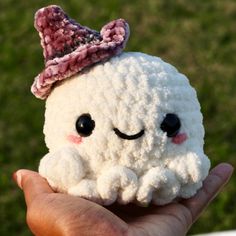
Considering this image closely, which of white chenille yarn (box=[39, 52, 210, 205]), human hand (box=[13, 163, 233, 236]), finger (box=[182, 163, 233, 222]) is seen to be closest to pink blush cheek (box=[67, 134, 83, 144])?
white chenille yarn (box=[39, 52, 210, 205])

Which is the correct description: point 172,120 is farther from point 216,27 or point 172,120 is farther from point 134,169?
point 216,27

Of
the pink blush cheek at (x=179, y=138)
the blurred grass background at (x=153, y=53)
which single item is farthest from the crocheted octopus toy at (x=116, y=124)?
the blurred grass background at (x=153, y=53)

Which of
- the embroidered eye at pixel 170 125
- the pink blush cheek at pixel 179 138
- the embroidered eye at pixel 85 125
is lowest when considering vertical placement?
the pink blush cheek at pixel 179 138

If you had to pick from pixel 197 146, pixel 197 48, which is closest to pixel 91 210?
pixel 197 146

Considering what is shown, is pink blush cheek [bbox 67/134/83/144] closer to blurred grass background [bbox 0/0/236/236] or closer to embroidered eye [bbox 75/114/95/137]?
embroidered eye [bbox 75/114/95/137]

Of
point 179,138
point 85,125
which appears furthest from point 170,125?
point 85,125

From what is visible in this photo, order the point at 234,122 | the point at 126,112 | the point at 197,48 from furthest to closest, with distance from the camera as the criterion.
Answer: the point at 197,48 → the point at 234,122 → the point at 126,112

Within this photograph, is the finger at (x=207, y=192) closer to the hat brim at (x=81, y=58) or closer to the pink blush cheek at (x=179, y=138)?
the pink blush cheek at (x=179, y=138)
